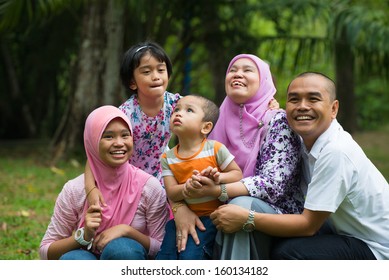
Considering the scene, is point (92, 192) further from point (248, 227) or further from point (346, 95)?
point (346, 95)

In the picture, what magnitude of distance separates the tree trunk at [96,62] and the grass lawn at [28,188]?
1.81 ft

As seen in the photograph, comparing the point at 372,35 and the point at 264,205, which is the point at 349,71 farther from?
the point at 264,205

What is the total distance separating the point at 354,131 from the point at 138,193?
9542 millimetres

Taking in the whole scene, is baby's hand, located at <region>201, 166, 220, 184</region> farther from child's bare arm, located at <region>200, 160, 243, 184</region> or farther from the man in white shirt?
the man in white shirt

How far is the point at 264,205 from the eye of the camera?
11.0 ft

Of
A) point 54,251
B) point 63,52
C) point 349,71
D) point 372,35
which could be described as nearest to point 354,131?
point 349,71

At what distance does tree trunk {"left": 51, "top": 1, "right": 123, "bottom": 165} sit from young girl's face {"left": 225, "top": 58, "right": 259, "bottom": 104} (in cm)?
493

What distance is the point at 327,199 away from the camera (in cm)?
314

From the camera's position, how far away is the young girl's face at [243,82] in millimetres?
3623

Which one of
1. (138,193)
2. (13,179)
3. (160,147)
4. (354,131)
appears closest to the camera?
(138,193)

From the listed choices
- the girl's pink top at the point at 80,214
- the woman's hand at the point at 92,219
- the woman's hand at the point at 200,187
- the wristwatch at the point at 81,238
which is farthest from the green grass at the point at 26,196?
the woman's hand at the point at 200,187

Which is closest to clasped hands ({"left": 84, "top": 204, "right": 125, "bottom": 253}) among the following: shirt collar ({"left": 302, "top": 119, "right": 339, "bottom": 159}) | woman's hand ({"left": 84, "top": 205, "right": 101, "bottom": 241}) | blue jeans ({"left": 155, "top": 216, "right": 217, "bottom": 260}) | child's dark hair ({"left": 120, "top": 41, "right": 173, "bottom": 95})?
woman's hand ({"left": 84, "top": 205, "right": 101, "bottom": 241})

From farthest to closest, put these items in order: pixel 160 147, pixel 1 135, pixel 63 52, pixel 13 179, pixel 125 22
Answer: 1. pixel 1 135
2. pixel 63 52
3. pixel 125 22
4. pixel 13 179
5. pixel 160 147

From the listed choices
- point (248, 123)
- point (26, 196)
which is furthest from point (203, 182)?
point (26, 196)
